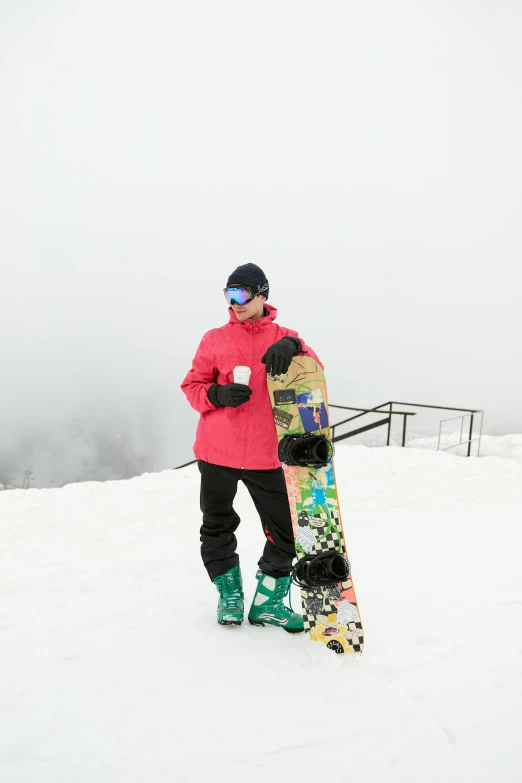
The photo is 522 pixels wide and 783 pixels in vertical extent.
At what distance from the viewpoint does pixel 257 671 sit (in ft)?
6.98

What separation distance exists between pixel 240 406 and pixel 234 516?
611 mm

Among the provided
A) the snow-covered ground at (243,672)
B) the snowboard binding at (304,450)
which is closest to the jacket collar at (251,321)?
the snowboard binding at (304,450)

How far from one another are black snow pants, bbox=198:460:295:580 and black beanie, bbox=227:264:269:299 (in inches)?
34.8

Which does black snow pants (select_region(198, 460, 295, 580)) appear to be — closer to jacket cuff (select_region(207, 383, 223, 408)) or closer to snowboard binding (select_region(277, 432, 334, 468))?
snowboard binding (select_region(277, 432, 334, 468))

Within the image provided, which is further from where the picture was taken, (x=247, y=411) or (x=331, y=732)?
(x=247, y=411)

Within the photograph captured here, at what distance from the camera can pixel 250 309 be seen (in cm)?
236

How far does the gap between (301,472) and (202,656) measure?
96 centimetres

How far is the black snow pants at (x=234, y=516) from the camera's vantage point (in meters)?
2.39

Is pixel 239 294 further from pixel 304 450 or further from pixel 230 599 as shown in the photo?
pixel 230 599

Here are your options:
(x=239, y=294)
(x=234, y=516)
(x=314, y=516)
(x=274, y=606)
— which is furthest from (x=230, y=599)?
(x=239, y=294)

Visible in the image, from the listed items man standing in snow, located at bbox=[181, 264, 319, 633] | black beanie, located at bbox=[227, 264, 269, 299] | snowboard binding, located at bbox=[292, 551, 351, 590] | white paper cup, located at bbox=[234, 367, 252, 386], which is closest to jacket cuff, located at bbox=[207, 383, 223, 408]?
man standing in snow, located at bbox=[181, 264, 319, 633]

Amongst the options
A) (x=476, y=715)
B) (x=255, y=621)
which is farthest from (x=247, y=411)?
(x=476, y=715)

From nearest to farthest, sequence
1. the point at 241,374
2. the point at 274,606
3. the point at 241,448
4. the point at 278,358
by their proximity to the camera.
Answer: the point at 278,358 → the point at 241,374 → the point at 241,448 → the point at 274,606

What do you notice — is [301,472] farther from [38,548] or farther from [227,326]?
[38,548]
